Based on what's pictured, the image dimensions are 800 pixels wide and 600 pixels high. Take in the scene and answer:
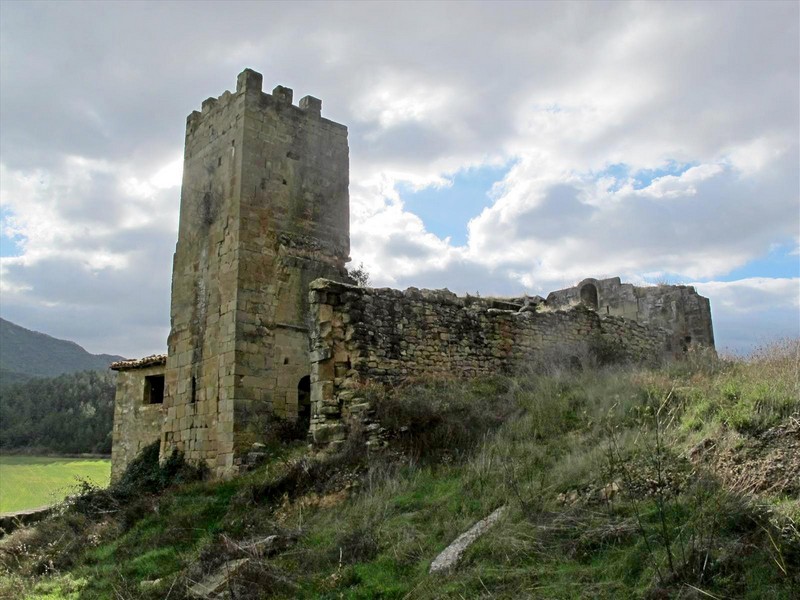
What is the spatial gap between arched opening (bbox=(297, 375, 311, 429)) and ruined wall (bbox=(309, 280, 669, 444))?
15.3 feet

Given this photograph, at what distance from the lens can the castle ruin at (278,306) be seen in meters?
12.7

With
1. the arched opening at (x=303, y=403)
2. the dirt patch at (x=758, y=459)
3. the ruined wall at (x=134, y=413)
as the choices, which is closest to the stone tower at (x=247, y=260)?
the arched opening at (x=303, y=403)

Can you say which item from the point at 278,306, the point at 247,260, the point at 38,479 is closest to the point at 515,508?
the point at 278,306

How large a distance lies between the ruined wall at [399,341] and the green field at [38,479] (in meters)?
10.1

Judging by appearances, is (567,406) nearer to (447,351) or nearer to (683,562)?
(447,351)

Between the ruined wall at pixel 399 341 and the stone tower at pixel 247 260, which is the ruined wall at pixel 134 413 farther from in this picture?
the ruined wall at pixel 399 341

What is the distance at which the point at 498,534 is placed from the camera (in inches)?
239

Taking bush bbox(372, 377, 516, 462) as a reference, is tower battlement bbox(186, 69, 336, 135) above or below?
above

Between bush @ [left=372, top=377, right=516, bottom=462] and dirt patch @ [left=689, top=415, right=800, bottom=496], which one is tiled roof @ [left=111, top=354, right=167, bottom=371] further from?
dirt patch @ [left=689, top=415, right=800, bottom=496]

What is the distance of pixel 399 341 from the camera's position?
11.6 m

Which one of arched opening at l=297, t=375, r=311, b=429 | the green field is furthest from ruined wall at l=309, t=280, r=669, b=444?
the green field

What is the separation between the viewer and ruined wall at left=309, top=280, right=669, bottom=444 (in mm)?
10906

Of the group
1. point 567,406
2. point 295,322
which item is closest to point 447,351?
point 567,406

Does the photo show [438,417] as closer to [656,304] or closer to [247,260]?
[247,260]
